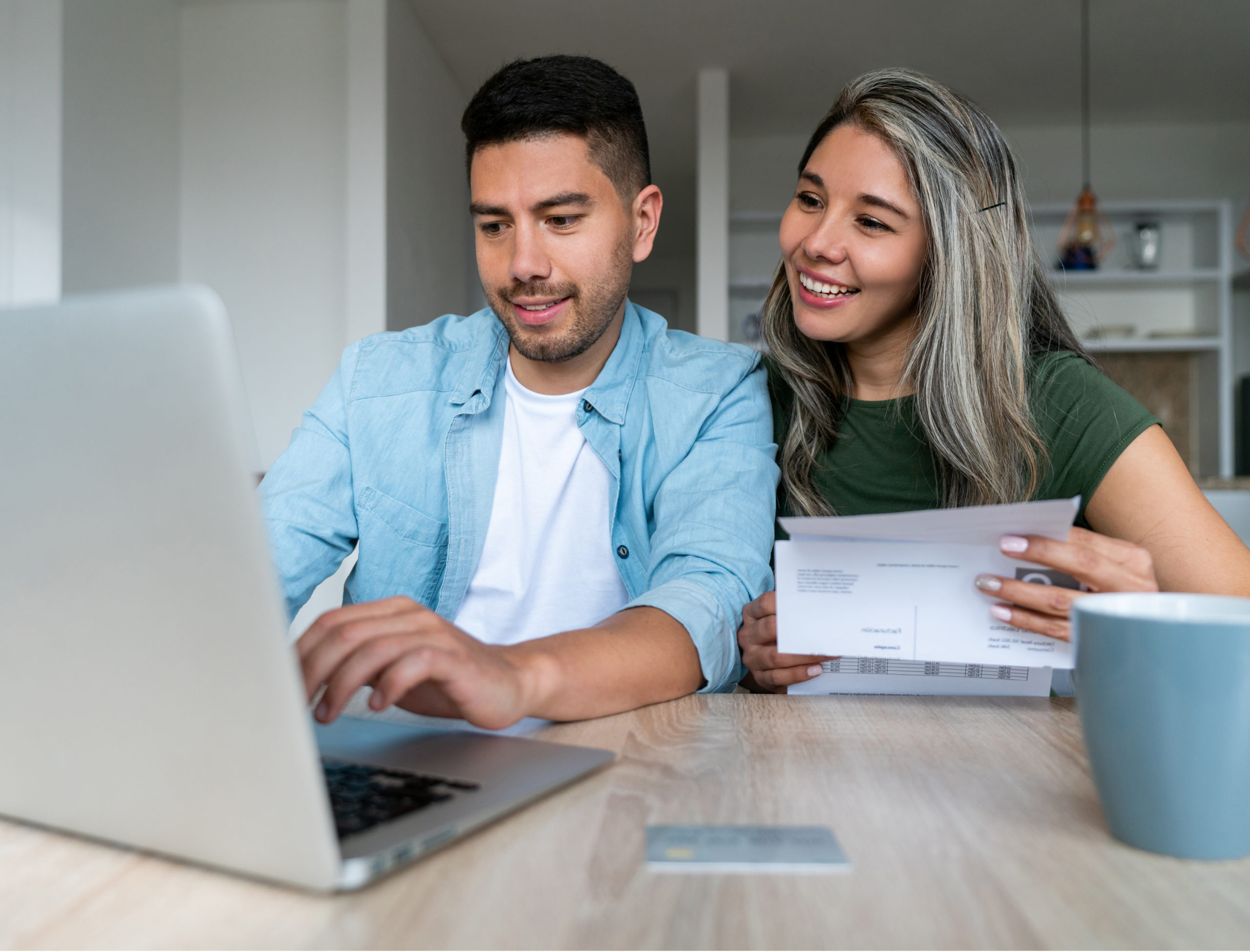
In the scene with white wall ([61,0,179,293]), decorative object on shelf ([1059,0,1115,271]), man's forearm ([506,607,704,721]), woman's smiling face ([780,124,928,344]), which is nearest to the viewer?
man's forearm ([506,607,704,721])

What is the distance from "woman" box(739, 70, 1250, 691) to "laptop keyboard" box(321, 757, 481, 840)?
1.84 ft

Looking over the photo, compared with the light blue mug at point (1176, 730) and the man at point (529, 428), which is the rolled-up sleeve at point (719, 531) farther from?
the light blue mug at point (1176, 730)

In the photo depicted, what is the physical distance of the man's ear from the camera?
4.44 feet

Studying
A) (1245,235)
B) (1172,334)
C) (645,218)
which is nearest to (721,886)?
(645,218)

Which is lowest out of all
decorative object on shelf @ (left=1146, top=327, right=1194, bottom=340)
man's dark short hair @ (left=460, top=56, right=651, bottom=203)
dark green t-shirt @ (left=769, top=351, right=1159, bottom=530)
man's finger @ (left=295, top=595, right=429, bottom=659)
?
man's finger @ (left=295, top=595, right=429, bottom=659)

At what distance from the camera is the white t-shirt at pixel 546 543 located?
1205mm

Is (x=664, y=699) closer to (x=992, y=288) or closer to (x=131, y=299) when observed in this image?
(x=131, y=299)

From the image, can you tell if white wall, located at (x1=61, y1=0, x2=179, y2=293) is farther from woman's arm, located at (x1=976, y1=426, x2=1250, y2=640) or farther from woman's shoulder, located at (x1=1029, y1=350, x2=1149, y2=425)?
woman's arm, located at (x1=976, y1=426, x2=1250, y2=640)

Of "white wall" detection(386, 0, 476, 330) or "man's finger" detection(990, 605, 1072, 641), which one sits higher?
"white wall" detection(386, 0, 476, 330)

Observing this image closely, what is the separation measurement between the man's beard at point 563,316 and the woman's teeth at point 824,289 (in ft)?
0.84

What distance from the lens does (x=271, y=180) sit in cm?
361

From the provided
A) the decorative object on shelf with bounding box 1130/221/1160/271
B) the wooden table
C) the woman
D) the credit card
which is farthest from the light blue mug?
the decorative object on shelf with bounding box 1130/221/1160/271

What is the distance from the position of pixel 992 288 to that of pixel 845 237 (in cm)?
20

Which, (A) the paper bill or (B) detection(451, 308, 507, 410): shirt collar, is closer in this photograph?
(A) the paper bill
